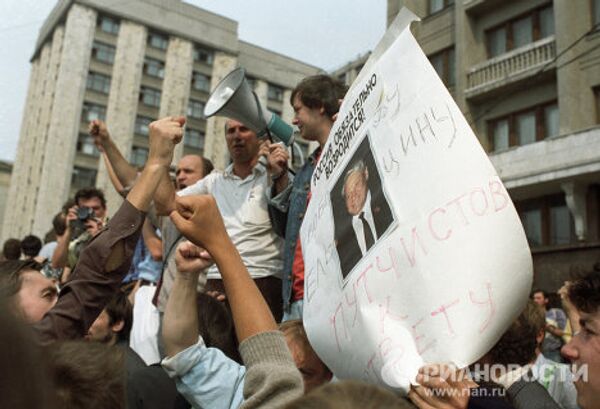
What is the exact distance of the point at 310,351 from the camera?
1.99 metres

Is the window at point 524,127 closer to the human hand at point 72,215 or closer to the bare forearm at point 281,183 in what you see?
the human hand at point 72,215

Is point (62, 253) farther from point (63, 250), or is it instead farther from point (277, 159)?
point (277, 159)

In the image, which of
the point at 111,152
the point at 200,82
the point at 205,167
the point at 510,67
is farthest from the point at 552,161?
the point at 200,82

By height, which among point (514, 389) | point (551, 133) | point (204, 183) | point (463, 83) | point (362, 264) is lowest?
point (514, 389)

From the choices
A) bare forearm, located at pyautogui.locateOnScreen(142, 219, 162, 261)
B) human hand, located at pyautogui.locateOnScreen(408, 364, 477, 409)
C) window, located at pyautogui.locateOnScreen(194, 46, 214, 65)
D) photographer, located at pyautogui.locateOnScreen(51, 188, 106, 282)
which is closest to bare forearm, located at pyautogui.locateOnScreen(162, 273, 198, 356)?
human hand, located at pyautogui.locateOnScreen(408, 364, 477, 409)

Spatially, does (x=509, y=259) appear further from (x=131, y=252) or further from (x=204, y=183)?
(x=204, y=183)

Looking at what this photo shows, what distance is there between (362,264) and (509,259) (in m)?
0.33

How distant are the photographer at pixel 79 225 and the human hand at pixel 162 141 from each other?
7.95 feet

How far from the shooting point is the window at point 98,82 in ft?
119

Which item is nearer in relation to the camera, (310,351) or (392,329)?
(392,329)

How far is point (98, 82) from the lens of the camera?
36406 millimetres

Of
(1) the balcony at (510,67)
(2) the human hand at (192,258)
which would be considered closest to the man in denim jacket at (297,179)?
(2) the human hand at (192,258)

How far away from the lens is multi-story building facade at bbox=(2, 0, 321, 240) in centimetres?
3503

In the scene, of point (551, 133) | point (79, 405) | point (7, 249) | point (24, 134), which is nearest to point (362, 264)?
point (79, 405)
